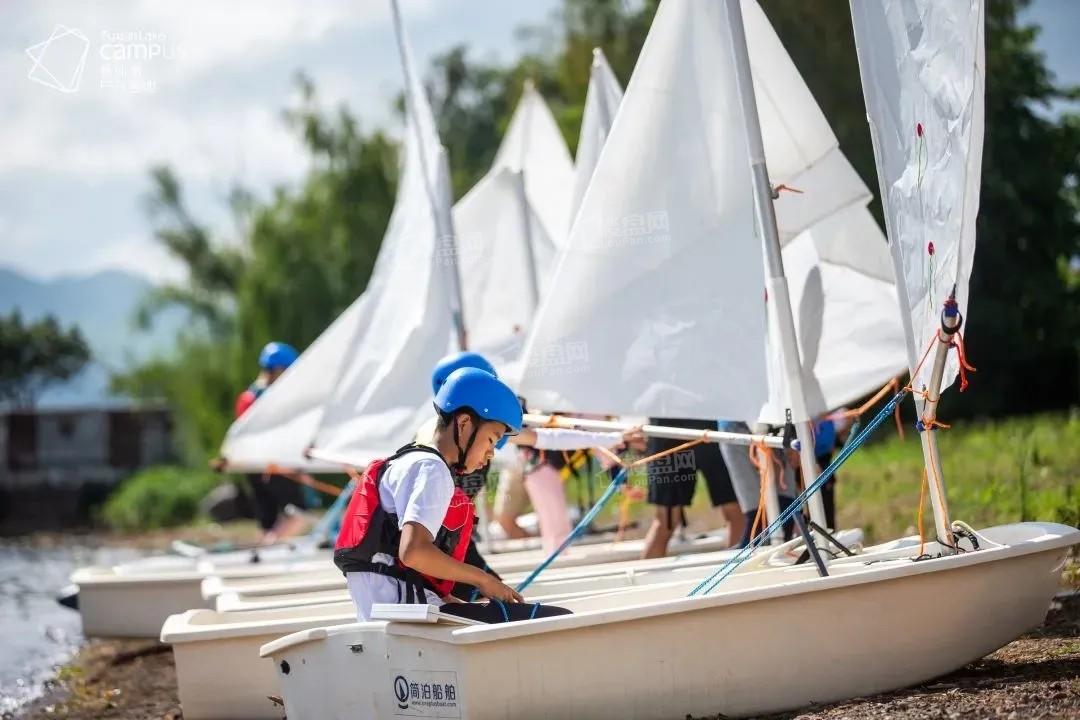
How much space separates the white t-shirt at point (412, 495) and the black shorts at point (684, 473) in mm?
3274

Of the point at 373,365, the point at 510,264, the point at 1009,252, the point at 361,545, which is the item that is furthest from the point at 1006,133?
the point at 361,545

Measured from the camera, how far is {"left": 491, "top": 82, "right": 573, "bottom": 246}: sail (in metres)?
12.1

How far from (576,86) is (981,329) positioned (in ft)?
32.9

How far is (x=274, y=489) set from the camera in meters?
12.0

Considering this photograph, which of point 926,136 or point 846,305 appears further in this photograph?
point 846,305

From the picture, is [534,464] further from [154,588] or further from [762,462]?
[154,588]

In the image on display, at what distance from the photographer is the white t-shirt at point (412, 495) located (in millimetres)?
4625

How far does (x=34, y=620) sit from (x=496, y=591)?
8891 mm

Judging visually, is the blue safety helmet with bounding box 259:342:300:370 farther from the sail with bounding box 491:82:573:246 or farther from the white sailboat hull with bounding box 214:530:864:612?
the white sailboat hull with bounding box 214:530:864:612

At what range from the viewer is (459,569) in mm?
4711

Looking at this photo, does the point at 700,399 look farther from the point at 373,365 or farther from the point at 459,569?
the point at 373,365

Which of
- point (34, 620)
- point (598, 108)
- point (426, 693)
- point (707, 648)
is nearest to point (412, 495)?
point (426, 693)
